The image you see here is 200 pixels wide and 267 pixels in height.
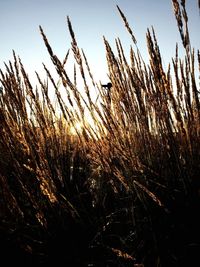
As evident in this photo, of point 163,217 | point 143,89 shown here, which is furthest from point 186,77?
point 163,217

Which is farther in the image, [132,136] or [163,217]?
[132,136]

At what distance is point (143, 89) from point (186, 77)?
0.79 ft

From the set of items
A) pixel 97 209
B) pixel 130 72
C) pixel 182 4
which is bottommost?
pixel 97 209

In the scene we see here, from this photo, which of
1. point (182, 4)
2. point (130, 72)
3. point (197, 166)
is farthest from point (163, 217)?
point (182, 4)

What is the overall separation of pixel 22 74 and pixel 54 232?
2.71 ft

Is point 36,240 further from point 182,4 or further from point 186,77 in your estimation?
point 182,4

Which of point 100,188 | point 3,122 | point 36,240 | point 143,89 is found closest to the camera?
point 36,240

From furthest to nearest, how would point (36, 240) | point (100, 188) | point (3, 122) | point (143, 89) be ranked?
point (100, 188) < point (143, 89) < point (3, 122) < point (36, 240)

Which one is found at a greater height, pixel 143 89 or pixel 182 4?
pixel 182 4

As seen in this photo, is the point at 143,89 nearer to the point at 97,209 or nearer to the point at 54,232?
the point at 97,209

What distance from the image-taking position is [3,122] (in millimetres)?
1350

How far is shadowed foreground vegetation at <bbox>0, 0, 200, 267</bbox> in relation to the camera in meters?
1.22

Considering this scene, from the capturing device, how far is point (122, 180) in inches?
54.4

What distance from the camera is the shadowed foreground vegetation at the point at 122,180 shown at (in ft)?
4.00
